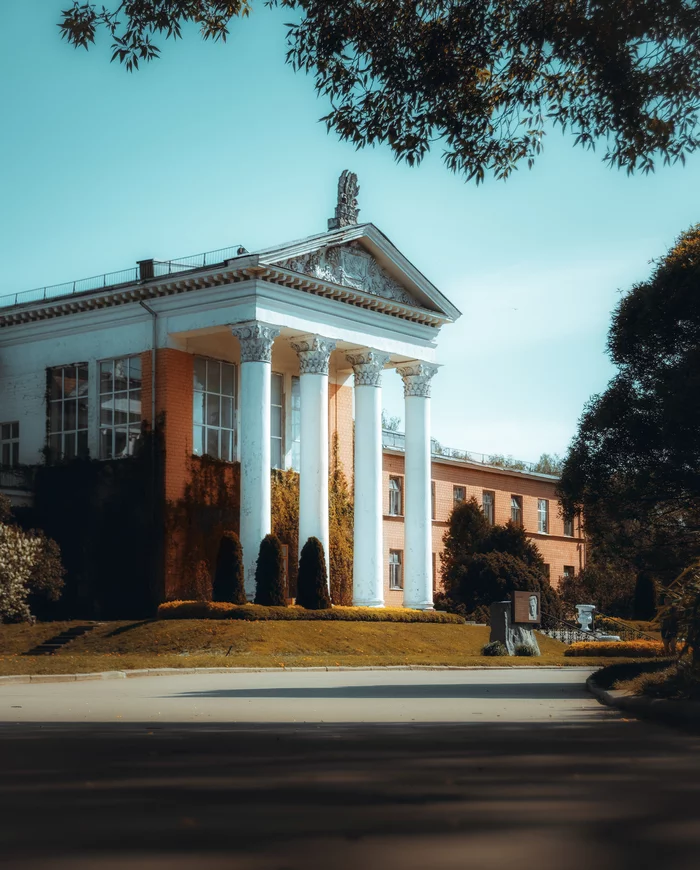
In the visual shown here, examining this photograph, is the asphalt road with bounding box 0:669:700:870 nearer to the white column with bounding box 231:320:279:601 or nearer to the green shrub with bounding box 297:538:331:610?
the green shrub with bounding box 297:538:331:610

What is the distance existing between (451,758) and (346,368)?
145 feet

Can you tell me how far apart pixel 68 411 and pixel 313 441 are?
377 inches

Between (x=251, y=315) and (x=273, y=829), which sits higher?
(x=251, y=315)

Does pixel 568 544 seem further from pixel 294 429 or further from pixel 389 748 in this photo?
pixel 389 748

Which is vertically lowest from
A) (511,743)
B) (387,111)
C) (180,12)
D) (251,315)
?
(511,743)

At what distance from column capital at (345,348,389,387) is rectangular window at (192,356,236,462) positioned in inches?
182

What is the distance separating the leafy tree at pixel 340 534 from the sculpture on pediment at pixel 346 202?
9555 mm

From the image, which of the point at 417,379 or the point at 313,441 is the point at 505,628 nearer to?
the point at 313,441

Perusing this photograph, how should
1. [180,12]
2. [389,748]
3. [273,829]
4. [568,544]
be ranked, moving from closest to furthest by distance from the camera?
[273,829], [389,748], [180,12], [568,544]

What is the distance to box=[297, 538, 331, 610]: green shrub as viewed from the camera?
1681 inches

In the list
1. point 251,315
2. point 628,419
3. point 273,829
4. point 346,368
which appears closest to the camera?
point 273,829

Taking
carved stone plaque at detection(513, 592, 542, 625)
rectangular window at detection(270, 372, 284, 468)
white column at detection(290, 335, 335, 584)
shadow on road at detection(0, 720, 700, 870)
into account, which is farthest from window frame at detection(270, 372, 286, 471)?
shadow on road at detection(0, 720, 700, 870)

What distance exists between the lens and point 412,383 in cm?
5084

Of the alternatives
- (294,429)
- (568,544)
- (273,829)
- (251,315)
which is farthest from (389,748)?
(568,544)
